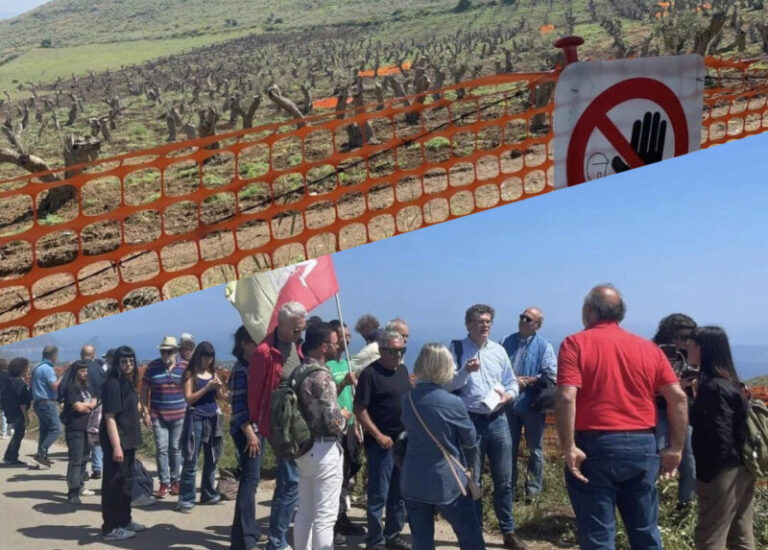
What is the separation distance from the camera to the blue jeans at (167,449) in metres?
4.46

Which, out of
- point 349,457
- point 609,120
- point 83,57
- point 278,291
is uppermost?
point 83,57

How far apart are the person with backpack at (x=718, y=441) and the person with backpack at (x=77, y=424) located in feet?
8.92

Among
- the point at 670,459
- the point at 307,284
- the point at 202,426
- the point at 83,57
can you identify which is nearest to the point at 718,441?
the point at 670,459

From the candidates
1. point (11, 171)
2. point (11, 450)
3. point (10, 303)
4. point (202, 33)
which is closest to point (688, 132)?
point (11, 450)

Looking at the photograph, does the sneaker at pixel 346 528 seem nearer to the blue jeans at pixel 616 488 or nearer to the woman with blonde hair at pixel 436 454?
the woman with blonde hair at pixel 436 454

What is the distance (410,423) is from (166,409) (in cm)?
130

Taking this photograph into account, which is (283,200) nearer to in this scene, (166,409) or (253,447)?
(166,409)

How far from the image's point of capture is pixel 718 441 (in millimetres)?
4227

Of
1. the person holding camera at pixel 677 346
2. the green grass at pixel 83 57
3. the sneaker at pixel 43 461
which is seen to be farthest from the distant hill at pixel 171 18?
the sneaker at pixel 43 461

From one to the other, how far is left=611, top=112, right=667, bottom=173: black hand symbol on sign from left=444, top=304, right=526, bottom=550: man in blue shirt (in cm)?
140

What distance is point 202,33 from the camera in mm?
82188

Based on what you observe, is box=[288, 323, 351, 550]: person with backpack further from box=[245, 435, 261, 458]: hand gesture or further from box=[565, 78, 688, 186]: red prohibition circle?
box=[565, 78, 688, 186]: red prohibition circle

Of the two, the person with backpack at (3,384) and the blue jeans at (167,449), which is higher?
the person with backpack at (3,384)

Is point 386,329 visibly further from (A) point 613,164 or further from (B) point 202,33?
(B) point 202,33
